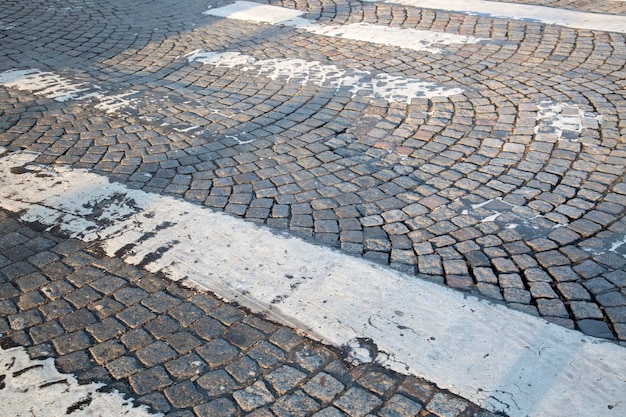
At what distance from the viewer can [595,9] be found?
8.16m

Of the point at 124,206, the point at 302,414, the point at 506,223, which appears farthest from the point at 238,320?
the point at 506,223

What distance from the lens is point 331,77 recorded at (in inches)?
257

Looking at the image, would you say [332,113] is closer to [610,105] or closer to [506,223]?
[506,223]

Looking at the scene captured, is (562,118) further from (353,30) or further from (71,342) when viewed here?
(71,342)

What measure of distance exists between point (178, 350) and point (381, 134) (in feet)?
9.47

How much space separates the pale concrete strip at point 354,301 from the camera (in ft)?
9.80

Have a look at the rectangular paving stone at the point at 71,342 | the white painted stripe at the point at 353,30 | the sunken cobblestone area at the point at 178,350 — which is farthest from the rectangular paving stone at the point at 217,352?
the white painted stripe at the point at 353,30

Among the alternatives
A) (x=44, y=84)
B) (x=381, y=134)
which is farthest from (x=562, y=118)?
(x=44, y=84)

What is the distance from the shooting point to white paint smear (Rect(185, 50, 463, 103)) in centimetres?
609

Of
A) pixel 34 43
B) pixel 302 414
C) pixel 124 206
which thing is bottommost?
pixel 302 414

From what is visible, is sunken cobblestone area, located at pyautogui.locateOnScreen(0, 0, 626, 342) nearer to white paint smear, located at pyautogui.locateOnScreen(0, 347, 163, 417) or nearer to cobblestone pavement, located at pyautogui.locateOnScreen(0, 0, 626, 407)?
cobblestone pavement, located at pyautogui.locateOnScreen(0, 0, 626, 407)

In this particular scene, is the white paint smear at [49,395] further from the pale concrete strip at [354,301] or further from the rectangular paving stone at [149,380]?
the pale concrete strip at [354,301]

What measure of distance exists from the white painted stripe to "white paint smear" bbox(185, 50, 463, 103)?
987 millimetres

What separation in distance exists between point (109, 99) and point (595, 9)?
6422mm
